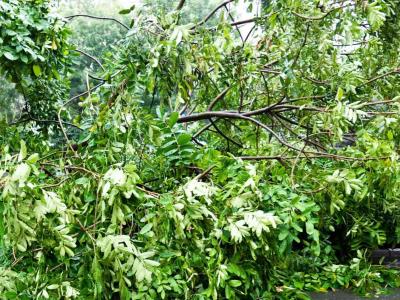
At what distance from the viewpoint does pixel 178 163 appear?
7.58 ft

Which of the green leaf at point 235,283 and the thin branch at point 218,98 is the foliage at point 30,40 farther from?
the green leaf at point 235,283

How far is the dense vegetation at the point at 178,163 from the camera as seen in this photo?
1.65 meters

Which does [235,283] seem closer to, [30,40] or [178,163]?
[178,163]

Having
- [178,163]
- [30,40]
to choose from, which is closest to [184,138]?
[178,163]

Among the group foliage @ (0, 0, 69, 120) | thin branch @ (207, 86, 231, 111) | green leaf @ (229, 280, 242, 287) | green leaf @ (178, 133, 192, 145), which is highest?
foliage @ (0, 0, 69, 120)

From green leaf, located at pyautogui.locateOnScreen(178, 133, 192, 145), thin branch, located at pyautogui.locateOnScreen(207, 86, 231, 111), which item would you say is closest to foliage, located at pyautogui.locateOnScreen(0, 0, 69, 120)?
green leaf, located at pyautogui.locateOnScreen(178, 133, 192, 145)

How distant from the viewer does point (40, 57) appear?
7.37 feet

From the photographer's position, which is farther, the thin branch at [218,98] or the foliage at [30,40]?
the thin branch at [218,98]

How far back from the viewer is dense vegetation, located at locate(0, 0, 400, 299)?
1.65m

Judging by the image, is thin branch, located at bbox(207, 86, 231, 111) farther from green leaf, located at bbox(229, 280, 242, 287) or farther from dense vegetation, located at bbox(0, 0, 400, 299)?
green leaf, located at bbox(229, 280, 242, 287)

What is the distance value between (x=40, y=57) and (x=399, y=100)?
187 cm

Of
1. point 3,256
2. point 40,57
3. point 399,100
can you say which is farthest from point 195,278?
point 399,100

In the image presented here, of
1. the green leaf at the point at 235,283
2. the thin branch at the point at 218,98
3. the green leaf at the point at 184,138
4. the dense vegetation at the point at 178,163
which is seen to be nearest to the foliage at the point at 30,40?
the dense vegetation at the point at 178,163

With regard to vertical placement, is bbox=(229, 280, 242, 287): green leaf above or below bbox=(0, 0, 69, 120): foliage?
below
